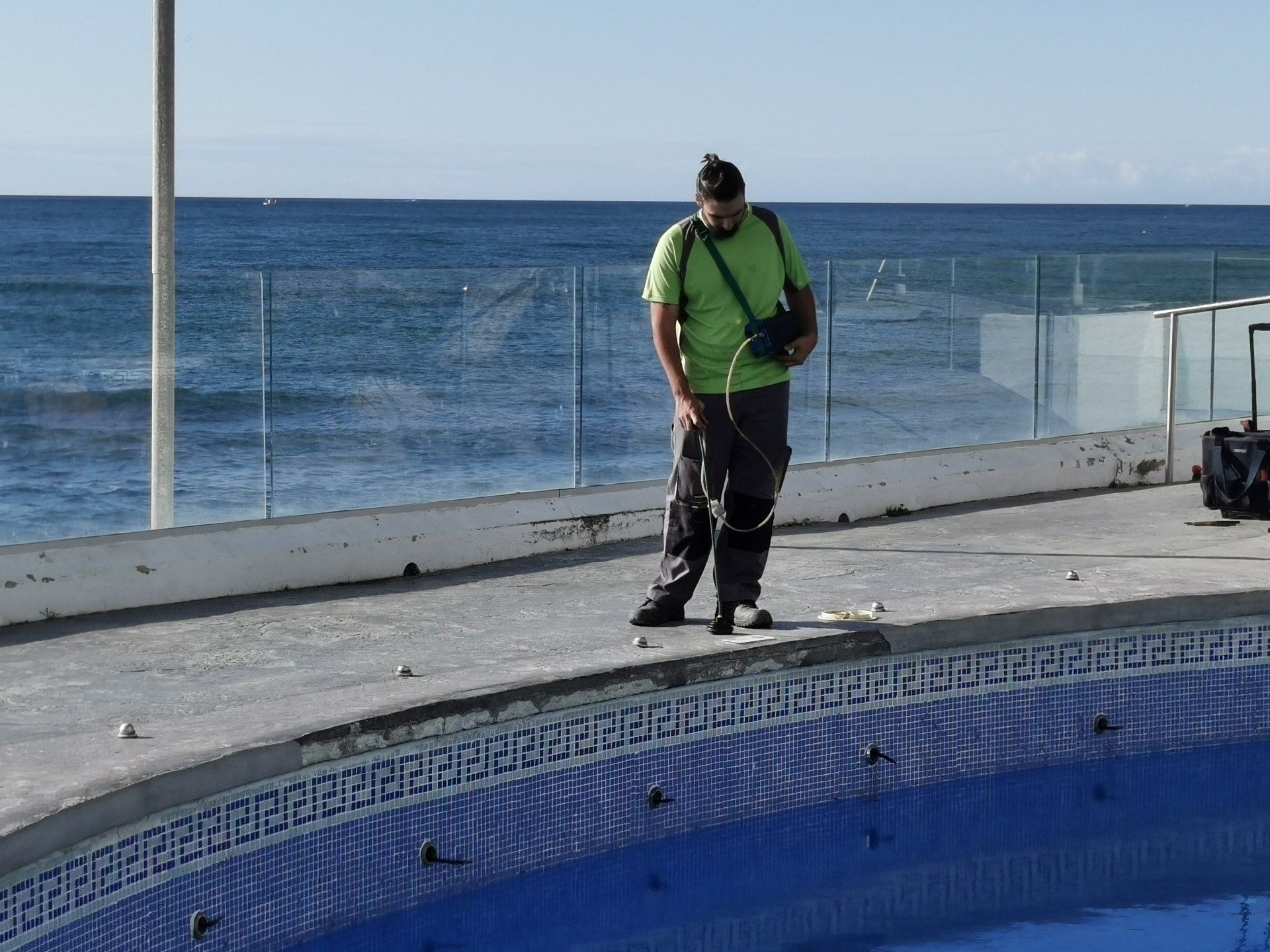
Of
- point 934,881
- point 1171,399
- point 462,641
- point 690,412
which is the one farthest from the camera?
point 1171,399

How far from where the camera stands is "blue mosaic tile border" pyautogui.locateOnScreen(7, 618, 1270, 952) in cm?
371

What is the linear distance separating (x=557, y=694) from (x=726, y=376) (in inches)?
50.0

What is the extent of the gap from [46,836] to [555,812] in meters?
1.67

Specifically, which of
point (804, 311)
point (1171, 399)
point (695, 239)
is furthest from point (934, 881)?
point (1171, 399)

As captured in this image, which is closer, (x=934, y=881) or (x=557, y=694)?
(x=557, y=694)

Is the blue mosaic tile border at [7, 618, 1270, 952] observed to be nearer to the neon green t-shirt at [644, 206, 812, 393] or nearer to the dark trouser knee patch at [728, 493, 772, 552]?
the dark trouser knee patch at [728, 493, 772, 552]

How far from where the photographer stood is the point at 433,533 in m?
7.11

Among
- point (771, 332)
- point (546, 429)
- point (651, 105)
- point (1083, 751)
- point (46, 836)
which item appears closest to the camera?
point (46, 836)

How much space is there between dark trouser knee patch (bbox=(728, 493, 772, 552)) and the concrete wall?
6.40 ft

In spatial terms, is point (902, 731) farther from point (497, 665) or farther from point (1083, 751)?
point (497, 665)

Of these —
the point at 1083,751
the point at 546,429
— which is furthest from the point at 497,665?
the point at 546,429

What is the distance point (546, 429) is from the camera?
7867mm

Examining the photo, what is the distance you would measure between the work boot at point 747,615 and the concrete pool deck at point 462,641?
8cm

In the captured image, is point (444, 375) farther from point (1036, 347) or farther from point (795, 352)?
point (1036, 347)
